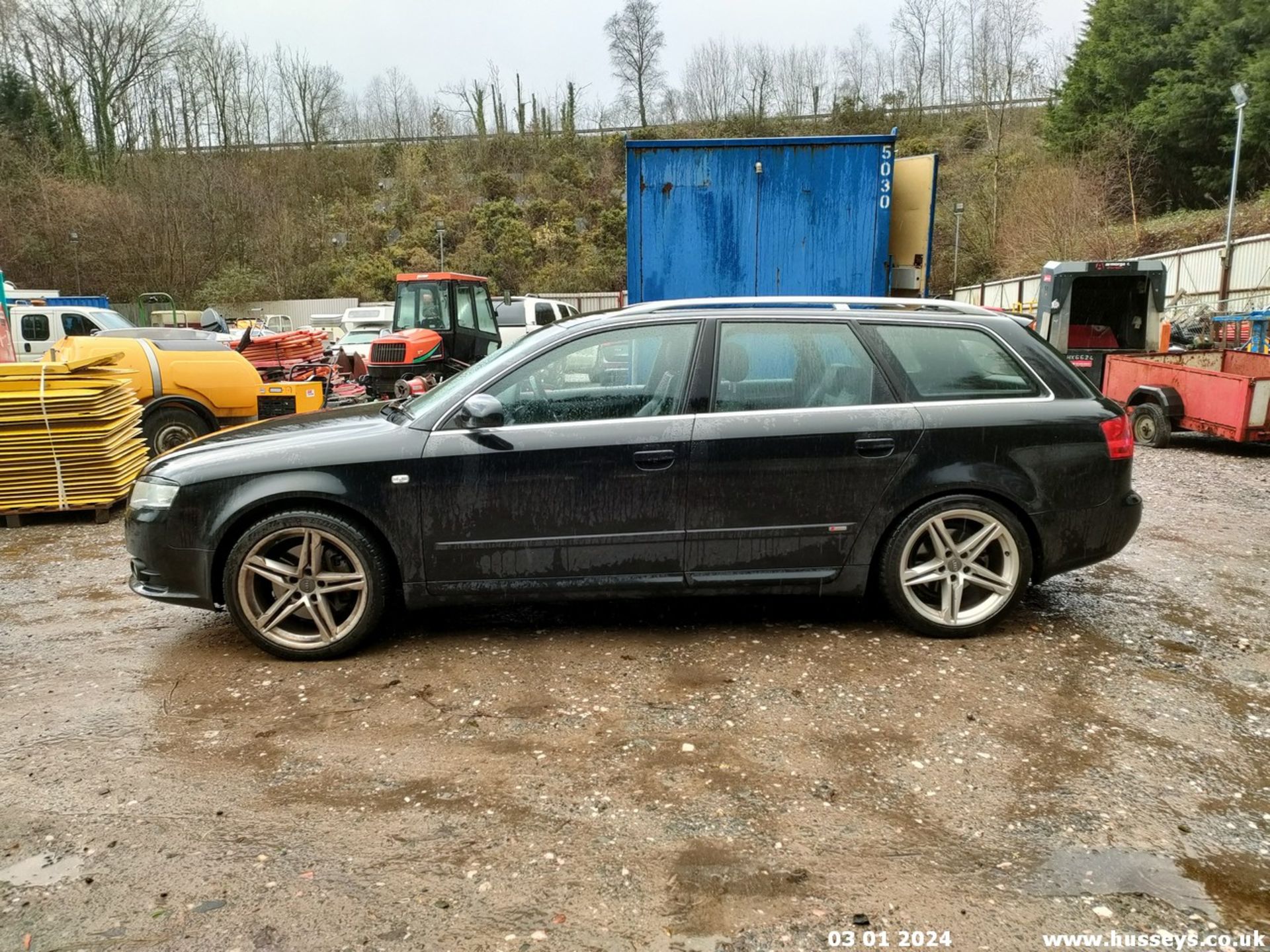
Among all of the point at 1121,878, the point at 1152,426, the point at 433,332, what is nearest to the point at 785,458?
the point at 1121,878

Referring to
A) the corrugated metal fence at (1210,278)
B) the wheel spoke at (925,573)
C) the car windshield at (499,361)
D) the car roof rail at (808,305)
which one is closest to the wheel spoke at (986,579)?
the wheel spoke at (925,573)

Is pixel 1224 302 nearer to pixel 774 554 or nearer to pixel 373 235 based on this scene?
pixel 774 554

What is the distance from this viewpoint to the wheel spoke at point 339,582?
13.4 feet

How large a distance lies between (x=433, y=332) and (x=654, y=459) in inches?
518

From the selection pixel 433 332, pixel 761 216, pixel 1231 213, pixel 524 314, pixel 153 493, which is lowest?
pixel 153 493

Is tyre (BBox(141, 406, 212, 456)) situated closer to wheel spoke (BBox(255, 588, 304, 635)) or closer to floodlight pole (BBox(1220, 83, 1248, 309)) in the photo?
wheel spoke (BBox(255, 588, 304, 635))

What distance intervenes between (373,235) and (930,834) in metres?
51.7

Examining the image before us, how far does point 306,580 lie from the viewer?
13.4ft

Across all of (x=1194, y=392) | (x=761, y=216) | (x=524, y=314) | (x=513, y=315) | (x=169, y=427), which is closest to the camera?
(x=169, y=427)

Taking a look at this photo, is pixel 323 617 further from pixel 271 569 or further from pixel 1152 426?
pixel 1152 426

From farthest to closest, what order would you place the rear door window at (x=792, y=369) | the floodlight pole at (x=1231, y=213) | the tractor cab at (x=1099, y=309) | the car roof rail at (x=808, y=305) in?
the floodlight pole at (x=1231, y=213) → the tractor cab at (x=1099, y=309) → the car roof rail at (x=808, y=305) → the rear door window at (x=792, y=369)

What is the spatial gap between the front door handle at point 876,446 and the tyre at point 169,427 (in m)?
7.54

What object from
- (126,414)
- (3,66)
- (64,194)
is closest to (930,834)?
(126,414)

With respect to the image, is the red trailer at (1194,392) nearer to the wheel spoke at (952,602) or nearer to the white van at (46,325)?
the wheel spoke at (952,602)
